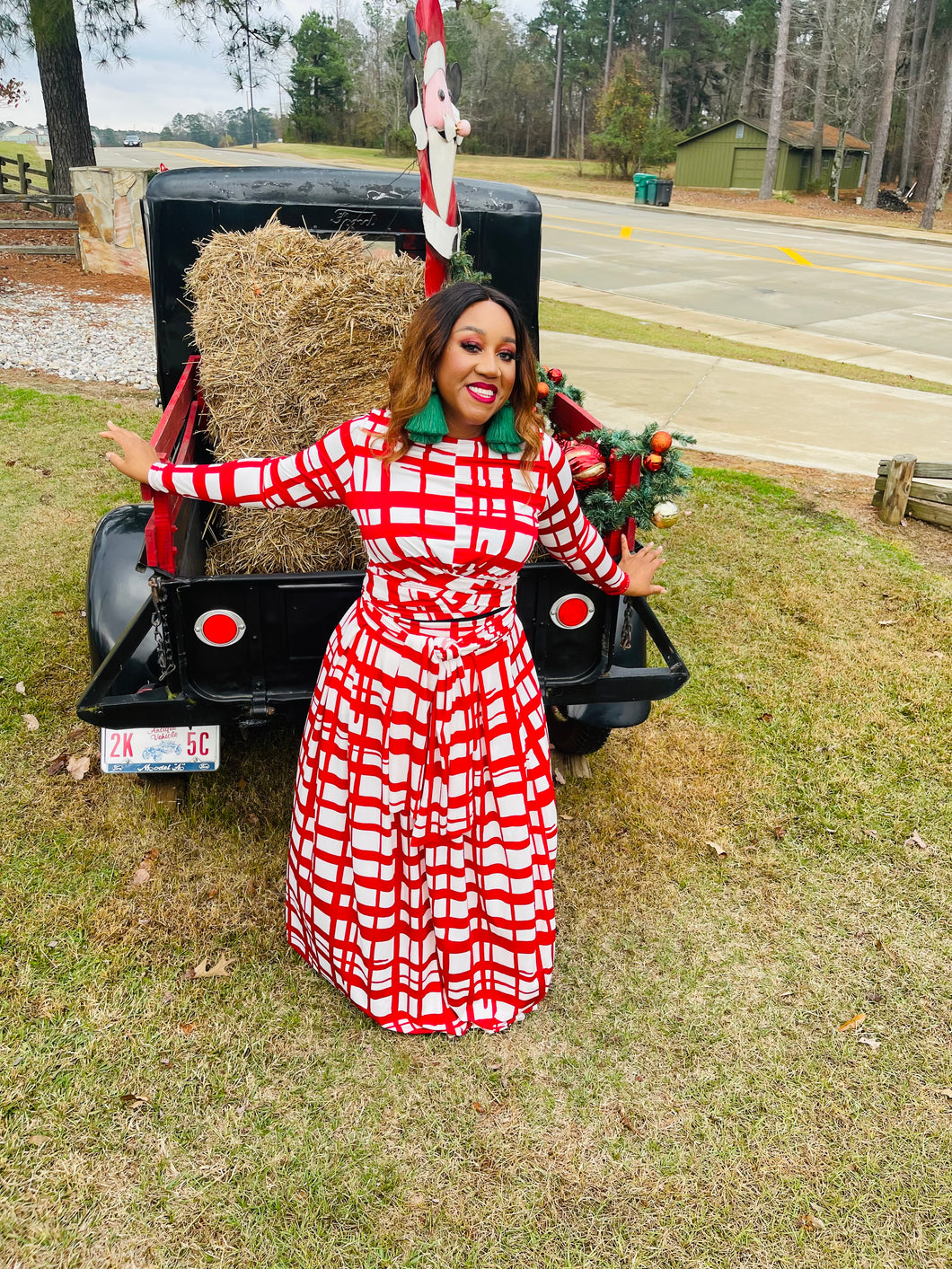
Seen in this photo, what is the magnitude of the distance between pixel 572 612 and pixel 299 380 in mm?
1096

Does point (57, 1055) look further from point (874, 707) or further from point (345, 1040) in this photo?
point (874, 707)

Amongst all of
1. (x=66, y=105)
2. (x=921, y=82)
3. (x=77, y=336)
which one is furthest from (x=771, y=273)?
(x=921, y=82)

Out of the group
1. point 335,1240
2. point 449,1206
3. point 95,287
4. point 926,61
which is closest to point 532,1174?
point 449,1206

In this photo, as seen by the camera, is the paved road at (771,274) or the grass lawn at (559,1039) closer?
the grass lawn at (559,1039)

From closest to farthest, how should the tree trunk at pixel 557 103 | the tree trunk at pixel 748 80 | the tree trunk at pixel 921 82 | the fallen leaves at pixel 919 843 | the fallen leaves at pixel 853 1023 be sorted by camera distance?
the fallen leaves at pixel 853 1023
the fallen leaves at pixel 919 843
the tree trunk at pixel 921 82
the tree trunk at pixel 748 80
the tree trunk at pixel 557 103

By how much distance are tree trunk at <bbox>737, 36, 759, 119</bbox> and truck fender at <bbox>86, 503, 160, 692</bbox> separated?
56.7 m

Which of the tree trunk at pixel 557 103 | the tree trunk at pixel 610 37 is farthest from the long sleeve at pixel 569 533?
the tree trunk at pixel 610 37

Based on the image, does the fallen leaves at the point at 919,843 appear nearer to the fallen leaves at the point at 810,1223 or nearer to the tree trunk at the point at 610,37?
the fallen leaves at the point at 810,1223

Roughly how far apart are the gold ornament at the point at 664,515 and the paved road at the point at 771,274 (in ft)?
26.1

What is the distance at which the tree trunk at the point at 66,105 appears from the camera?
47.1ft

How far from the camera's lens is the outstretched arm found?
2303 millimetres

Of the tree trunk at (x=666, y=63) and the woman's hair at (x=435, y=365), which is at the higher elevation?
the tree trunk at (x=666, y=63)

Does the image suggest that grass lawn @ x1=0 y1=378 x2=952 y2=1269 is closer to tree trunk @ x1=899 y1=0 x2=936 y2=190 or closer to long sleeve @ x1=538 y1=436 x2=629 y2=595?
long sleeve @ x1=538 y1=436 x2=629 y2=595

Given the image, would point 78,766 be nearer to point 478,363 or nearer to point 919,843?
point 478,363
